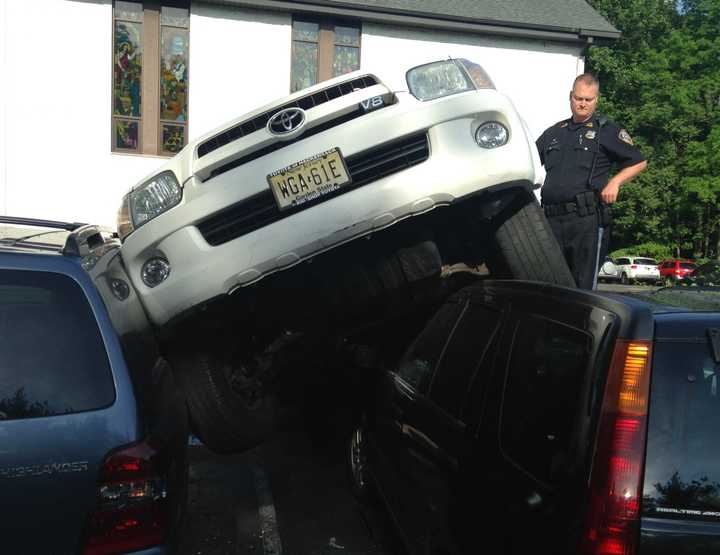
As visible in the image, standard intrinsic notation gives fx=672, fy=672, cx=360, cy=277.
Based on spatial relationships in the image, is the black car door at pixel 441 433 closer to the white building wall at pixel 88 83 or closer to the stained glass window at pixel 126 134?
the white building wall at pixel 88 83

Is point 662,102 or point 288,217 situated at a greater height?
point 662,102

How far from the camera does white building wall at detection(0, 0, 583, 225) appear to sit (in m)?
13.1

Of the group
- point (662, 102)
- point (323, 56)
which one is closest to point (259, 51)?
point (323, 56)

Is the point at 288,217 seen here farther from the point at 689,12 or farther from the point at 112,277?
the point at 689,12

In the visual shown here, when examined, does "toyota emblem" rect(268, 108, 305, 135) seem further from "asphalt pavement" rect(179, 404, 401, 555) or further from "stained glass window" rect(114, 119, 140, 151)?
"stained glass window" rect(114, 119, 140, 151)

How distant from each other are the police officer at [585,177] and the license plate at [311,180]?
1903 mm

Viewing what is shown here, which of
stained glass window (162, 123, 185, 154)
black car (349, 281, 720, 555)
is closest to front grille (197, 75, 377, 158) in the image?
black car (349, 281, 720, 555)

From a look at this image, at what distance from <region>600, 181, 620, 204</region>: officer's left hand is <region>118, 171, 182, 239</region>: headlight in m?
2.74

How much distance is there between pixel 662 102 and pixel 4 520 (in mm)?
37695

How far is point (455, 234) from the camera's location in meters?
4.01

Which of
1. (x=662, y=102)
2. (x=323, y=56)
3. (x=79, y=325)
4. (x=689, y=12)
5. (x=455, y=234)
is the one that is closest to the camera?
(x=79, y=325)

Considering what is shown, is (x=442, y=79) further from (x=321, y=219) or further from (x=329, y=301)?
(x=329, y=301)

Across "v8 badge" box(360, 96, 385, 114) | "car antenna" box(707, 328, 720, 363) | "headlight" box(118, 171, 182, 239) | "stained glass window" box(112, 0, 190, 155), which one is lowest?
"car antenna" box(707, 328, 720, 363)

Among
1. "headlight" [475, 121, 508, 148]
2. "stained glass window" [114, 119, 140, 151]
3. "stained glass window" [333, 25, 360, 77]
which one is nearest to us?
"headlight" [475, 121, 508, 148]
